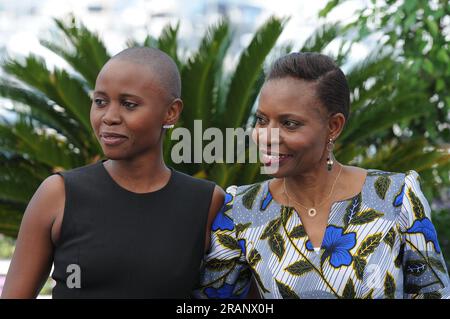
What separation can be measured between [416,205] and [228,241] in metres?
0.61

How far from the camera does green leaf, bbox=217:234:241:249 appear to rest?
2598 mm

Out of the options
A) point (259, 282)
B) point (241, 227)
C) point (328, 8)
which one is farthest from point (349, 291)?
point (328, 8)

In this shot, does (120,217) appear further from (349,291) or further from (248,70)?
(248,70)

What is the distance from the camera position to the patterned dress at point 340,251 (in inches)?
95.5

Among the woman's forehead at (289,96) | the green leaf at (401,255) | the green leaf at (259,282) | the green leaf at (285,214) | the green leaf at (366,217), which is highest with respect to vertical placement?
the woman's forehead at (289,96)

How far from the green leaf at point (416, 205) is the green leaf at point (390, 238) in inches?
3.6

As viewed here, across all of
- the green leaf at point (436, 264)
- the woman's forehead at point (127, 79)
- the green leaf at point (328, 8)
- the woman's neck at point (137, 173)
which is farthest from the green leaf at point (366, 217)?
the green leaf at point (328, 8)

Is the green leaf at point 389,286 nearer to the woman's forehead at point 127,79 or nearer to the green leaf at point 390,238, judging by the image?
the green leaf at point 390,238

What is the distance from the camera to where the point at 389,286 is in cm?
241

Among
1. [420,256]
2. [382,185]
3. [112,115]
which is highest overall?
[112,115]

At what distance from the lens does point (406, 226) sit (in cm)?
249

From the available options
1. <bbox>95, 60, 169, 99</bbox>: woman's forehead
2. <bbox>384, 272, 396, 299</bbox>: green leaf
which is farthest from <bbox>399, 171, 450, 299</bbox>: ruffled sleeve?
<bbox>95, 60, 169, 99</bbox>: woman's forehead

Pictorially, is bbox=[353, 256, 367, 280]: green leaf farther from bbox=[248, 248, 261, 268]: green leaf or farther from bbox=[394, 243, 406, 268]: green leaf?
bbox=[248, 248, 261, 268]: green leaf

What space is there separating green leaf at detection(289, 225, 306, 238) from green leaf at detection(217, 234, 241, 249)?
185 mm
